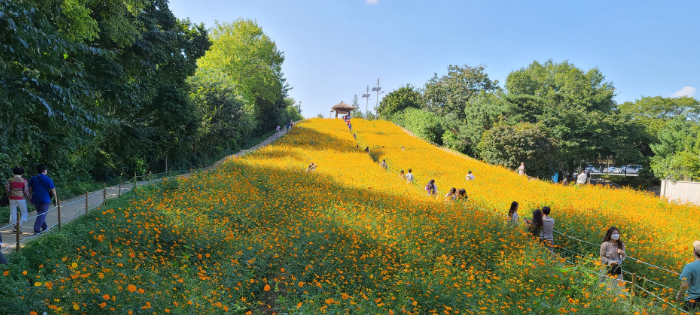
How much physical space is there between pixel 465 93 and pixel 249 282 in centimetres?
5441

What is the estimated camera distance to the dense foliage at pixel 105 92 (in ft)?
16.5

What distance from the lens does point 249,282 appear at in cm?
580

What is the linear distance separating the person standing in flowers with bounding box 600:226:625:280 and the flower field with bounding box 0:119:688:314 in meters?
0.29

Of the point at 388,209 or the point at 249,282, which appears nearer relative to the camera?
the point at 249,282

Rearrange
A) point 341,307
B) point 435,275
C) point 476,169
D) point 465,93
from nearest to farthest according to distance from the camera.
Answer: point 341,307, point 435,275, point 476,169, point 465,93

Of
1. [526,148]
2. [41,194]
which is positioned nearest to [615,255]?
[41,194]

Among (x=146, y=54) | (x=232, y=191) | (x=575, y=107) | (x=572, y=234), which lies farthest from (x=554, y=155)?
(x=146, y=54)

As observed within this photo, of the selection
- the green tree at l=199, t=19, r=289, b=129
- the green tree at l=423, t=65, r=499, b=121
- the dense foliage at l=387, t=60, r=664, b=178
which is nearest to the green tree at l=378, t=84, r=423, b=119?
the green tree at l=423, t=65, r=499, b=121

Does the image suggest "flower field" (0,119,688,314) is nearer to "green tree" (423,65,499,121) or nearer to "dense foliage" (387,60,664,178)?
"dense foliage" (387,60,664,178)

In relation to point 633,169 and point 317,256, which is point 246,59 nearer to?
point 317,256

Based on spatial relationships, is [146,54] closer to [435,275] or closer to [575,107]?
[435,275]

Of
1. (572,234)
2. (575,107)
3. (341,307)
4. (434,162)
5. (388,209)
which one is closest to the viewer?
(341,307)

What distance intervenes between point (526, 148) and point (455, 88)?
30.3m

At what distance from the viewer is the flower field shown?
4.78m
